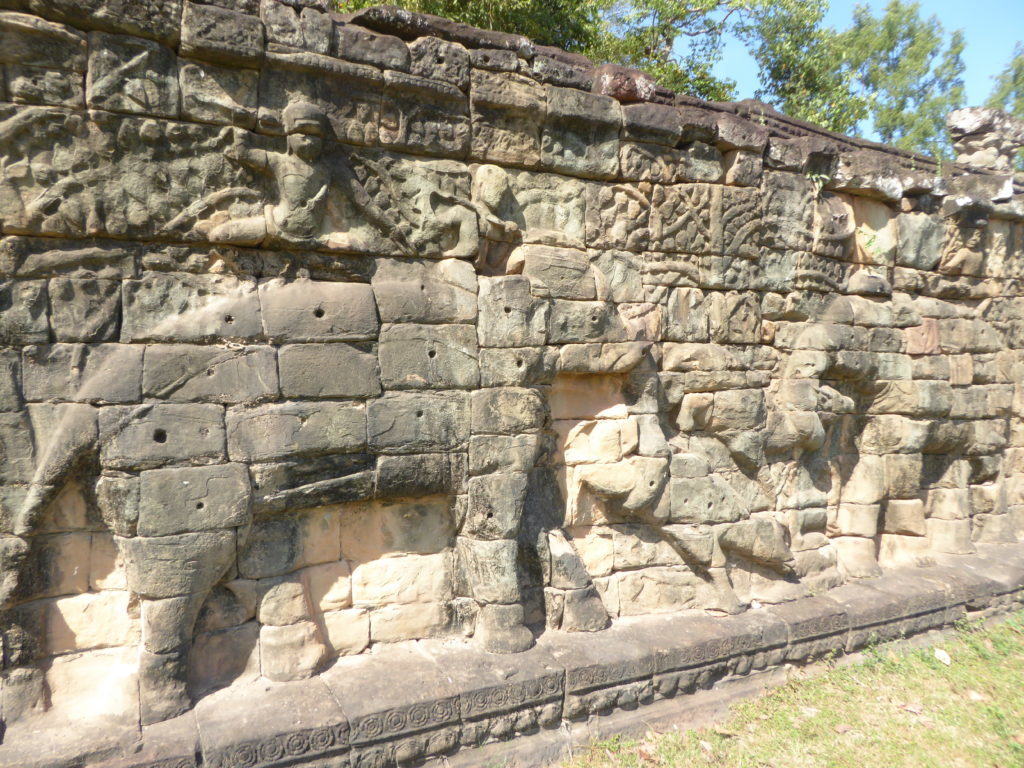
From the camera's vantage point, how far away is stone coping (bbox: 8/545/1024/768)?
339 centimetres

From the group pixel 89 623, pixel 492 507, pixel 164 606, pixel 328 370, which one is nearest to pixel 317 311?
pixel 328 370

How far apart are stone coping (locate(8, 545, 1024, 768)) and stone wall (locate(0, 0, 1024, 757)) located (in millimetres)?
168

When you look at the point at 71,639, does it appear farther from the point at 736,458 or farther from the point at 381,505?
the point at 736,458

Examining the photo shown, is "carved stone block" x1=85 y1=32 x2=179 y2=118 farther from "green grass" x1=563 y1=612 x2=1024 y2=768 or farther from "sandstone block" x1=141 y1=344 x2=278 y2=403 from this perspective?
"green grass" x1=563 y1=612 x2=1024 y2=768

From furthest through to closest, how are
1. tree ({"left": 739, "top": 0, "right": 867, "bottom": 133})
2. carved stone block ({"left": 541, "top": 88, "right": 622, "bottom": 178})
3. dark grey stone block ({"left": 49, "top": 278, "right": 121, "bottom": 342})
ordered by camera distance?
tree ({"left": 739, "top": 0, "right": 867, "bottom": 133}) < carved stone block ({"left": 541, "top": 88, "right": 622, "bottom": 178}) < dark grey stone block ({"left": 49, "top": 278, "right": 121, "bottom": 342})

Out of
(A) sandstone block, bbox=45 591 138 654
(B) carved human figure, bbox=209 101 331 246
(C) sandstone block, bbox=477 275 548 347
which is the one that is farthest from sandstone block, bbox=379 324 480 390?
(A) sandstone block, bbox=45 591 138 654

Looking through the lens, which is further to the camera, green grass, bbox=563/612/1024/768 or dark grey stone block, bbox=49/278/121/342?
green grass, bbox=563/612/1024/768

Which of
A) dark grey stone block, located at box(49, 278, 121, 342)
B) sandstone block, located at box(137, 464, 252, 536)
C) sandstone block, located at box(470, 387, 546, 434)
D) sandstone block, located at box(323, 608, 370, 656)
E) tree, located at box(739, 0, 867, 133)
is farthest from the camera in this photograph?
tree, located at box(739, 0, 867, 133)

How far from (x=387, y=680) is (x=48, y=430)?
2.34m

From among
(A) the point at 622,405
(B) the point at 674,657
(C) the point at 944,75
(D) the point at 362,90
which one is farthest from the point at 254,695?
Answer: (C) the point at 944,75

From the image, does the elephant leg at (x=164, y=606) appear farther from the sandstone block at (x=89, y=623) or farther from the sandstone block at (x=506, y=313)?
the sandstone block at (x=506, y=313)

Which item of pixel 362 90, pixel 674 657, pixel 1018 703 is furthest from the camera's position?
pixel 1018 703

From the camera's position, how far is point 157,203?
11.8 ft

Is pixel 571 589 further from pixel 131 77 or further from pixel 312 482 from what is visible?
pixel 131 77
